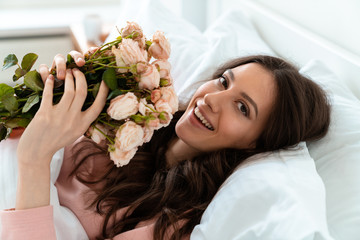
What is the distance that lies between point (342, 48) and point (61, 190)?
1.01m

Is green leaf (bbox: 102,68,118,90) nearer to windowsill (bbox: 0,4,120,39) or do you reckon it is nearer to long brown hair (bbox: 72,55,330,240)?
long brown hair (bbox: 72,55,330,240)

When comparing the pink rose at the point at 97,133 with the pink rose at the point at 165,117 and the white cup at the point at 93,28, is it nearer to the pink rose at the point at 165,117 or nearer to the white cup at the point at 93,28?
the pink rose at the point at 165,117

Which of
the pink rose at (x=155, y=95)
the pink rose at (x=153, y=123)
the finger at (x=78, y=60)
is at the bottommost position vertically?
the pink rose at (x=153, y=123)

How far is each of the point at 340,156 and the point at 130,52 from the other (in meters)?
0.60

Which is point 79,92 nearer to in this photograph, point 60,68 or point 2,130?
point 60,68

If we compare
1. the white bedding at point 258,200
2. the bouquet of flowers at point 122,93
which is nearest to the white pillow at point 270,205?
the white bedding at point 258,200

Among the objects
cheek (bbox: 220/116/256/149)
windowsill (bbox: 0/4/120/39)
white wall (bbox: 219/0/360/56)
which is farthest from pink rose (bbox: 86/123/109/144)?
windowsill (bbox: 0/4/120/39)

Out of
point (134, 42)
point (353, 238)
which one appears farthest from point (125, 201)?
point (353, 238)

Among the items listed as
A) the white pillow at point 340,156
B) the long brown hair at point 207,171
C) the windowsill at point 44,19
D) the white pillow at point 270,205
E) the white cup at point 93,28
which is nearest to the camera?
the white pillow at point 270,205

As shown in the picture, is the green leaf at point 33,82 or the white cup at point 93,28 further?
the white cup at point 93,28

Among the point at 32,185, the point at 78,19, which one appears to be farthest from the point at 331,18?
the point at 78,19

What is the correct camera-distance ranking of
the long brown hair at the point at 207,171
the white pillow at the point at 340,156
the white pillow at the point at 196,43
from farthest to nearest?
the white pillow at the point at 196,43 → the long brown hair at the point at 207,171 → the white pillow at the point at 340,156

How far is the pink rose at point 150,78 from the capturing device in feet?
2.89

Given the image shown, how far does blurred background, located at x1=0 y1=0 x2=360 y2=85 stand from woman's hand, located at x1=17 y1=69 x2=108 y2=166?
2.78 ft
